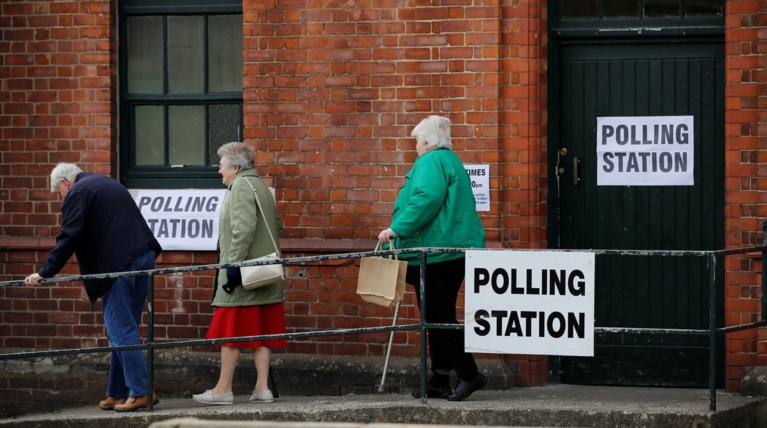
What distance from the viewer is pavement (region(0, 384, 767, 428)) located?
26.2 feet

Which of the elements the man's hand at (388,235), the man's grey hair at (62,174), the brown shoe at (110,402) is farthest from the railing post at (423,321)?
the man's grey hair at (62,174)

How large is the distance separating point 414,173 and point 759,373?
2.65m

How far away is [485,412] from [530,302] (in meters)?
0.72

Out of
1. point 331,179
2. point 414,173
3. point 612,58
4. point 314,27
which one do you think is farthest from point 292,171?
point 612,58

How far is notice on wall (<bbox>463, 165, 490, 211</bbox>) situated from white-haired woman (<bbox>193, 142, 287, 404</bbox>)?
146 cm

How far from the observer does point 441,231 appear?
27.0 feet

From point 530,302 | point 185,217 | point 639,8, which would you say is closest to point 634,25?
point 639,8

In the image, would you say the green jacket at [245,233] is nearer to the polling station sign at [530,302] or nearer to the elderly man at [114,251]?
the elderly man at [114,251]

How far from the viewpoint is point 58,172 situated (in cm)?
853

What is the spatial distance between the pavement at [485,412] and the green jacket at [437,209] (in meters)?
0.94

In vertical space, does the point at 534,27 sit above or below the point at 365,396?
above

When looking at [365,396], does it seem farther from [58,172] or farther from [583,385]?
[58,172]

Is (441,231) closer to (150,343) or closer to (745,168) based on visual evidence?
(150,343)

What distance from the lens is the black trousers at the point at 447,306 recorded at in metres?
8.22
